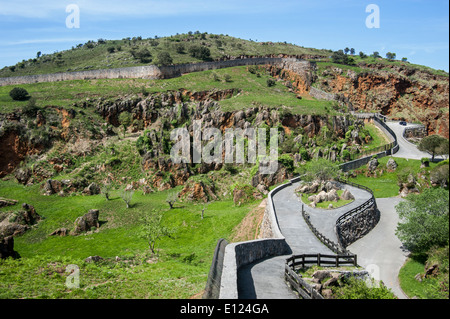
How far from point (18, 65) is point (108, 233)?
10082 cm

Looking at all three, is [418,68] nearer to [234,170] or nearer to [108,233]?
[234,170]

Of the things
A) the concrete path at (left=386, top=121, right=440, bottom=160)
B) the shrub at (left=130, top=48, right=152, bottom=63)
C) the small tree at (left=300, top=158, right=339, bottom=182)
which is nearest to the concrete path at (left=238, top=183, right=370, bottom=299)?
the small tree at (left=300, top=158, right=339, bottom=182)

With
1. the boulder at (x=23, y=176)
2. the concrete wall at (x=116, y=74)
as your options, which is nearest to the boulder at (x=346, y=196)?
the boulder at (x=23, y=176)

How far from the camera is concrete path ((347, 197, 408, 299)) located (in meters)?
24.5

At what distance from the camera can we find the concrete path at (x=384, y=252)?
24.5 m

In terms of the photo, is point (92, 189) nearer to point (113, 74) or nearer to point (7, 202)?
point (7, 202)

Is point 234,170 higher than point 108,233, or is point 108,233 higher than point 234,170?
point 234,170

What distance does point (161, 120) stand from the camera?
6219 cm

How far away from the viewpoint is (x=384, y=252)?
28.9 m

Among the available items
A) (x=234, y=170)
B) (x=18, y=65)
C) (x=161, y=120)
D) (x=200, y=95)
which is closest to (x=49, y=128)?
(x=161, y=120)

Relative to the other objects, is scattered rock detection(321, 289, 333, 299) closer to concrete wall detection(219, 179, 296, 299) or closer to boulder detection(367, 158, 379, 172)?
concrete wall detection(219, 179, 296, 299)

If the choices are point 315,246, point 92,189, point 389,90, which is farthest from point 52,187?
point 389,90

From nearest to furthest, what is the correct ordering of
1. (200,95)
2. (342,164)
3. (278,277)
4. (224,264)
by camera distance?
(224,264), (278,277), (342,164), (200,95)

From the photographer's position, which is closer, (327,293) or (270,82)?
(327,293)
